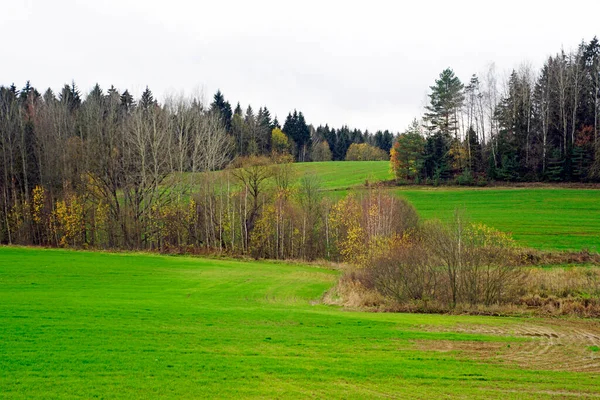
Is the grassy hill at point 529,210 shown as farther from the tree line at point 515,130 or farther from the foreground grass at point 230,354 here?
the foreground grass at point 230,354

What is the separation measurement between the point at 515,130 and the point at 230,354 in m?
73.4

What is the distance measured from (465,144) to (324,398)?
77149 millimetres

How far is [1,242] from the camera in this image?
6341 centimetres

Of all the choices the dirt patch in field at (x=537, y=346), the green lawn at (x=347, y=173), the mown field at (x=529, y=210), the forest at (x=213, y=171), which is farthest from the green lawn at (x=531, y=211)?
the dirt patch in field at (x=537, y=346)

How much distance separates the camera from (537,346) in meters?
16.7

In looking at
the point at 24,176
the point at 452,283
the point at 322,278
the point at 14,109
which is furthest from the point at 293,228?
the point at 14,109

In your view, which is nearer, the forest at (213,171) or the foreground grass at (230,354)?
the foreground grass at (230,354)

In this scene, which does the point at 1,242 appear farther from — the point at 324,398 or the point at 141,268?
the point at 324,398

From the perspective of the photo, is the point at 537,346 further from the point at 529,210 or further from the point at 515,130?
the point at 515,130

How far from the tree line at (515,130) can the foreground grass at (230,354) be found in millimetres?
55284

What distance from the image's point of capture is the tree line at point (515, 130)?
7075 cm

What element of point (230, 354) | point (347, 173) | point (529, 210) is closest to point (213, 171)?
point (529, 210)

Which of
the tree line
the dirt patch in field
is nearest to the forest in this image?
the tree line

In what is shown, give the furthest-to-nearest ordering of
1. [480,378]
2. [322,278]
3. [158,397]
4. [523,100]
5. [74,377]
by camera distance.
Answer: [523,100], [322,278], [480,378], [74,377], [158,397]
